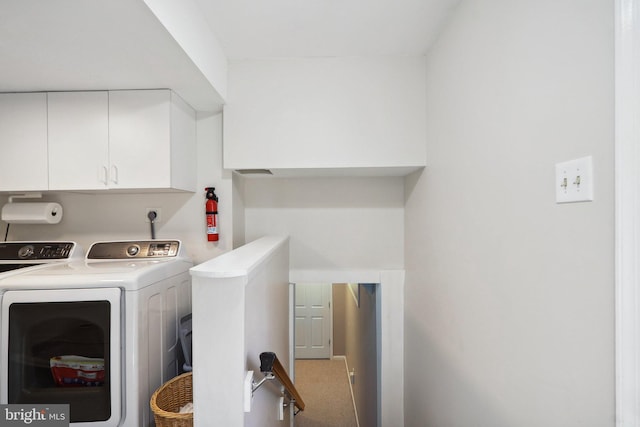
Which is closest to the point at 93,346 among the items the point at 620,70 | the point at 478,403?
the point at 478,403

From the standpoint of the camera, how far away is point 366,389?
3367mm

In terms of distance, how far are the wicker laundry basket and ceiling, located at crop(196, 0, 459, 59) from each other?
1876mm

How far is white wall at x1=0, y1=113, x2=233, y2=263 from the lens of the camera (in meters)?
2.31

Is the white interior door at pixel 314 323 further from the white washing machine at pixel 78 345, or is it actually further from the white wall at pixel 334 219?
the white washing machine at pixel 78 345

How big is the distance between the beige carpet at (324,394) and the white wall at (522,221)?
9.63 ft

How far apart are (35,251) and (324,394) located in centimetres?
419

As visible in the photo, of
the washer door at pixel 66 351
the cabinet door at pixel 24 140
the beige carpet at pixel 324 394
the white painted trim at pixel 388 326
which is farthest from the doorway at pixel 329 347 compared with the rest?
the cabinet door at pixel 24 140

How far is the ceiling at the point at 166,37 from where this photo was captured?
1196 mm

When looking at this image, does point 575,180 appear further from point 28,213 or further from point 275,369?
point 28,213

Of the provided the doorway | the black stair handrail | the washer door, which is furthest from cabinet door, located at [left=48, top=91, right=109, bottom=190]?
the doorway

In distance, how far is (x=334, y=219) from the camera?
2.66 metres

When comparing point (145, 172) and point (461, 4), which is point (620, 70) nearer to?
point (461, 4)

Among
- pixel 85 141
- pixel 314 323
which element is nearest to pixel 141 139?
pixel 85 141

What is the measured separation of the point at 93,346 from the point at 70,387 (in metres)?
0.20
